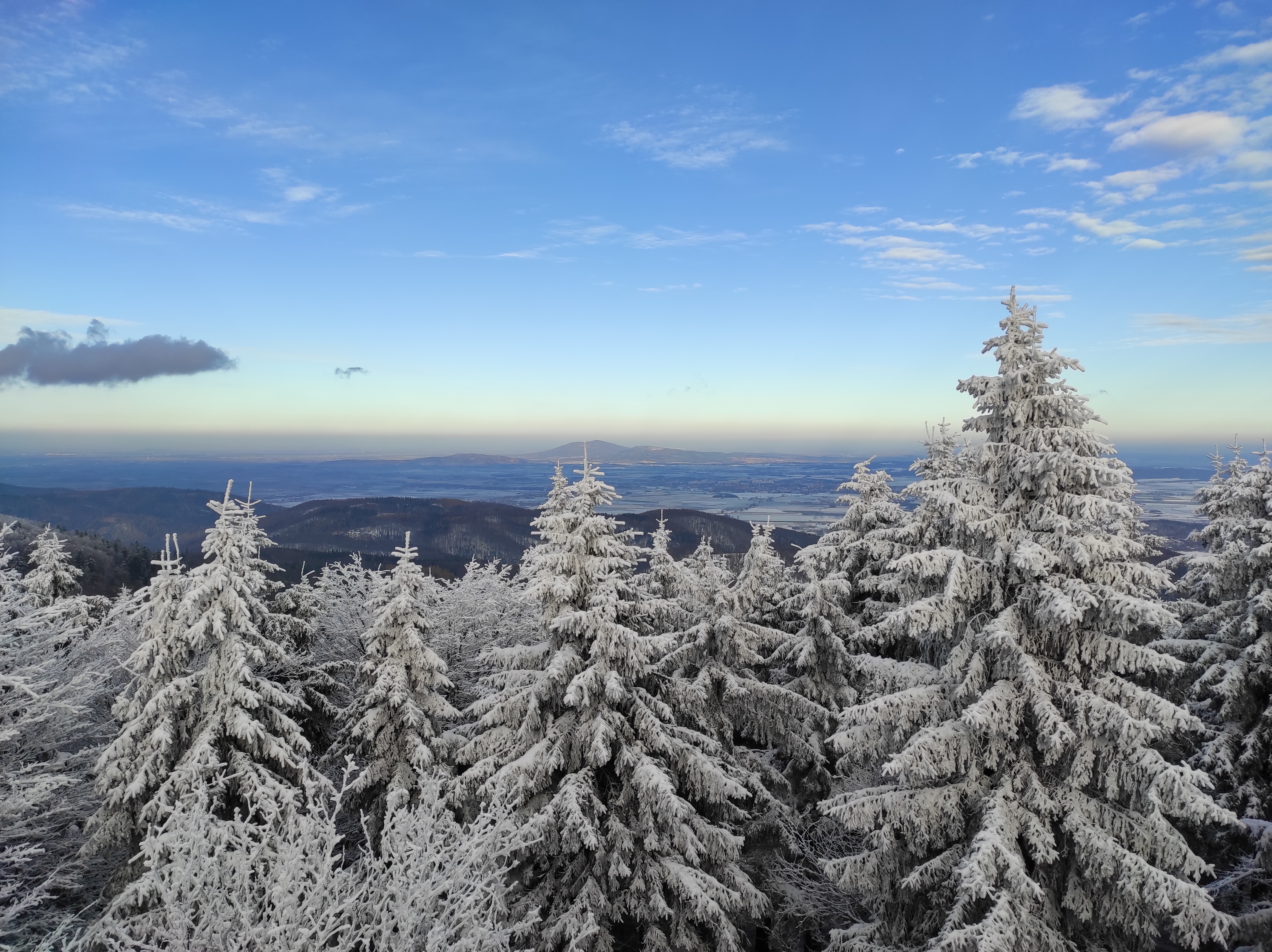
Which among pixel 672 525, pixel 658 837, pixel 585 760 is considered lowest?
pixel 672 525

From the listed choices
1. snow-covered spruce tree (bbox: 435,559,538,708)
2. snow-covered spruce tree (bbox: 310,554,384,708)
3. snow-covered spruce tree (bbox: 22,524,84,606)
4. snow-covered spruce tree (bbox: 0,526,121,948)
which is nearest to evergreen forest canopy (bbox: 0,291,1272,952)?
snow-covered spruce tree (bbox: 0,526,121,948)

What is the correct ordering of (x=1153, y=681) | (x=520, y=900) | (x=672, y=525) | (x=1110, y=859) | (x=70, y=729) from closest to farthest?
(x=1110, y=859)
(x=1153, y=681)
(x=520, y=900)
(x=70, y=729)
(x=672, y=525)

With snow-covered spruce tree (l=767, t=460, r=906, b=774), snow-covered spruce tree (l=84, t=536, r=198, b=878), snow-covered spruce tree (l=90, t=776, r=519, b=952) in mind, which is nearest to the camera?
snow-covered spruce tree (l=90, t=776, r=519, b=952)

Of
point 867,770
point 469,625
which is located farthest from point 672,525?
point 867,770

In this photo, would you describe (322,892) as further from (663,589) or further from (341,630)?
(341,630)

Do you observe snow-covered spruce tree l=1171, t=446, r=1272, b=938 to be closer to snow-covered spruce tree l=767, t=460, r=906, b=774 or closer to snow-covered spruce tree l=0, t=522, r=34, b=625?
snow-covered spruce tree l=767, t=460, r=906, b=774

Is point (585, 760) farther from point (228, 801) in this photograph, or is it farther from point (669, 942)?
point (228, 801)
